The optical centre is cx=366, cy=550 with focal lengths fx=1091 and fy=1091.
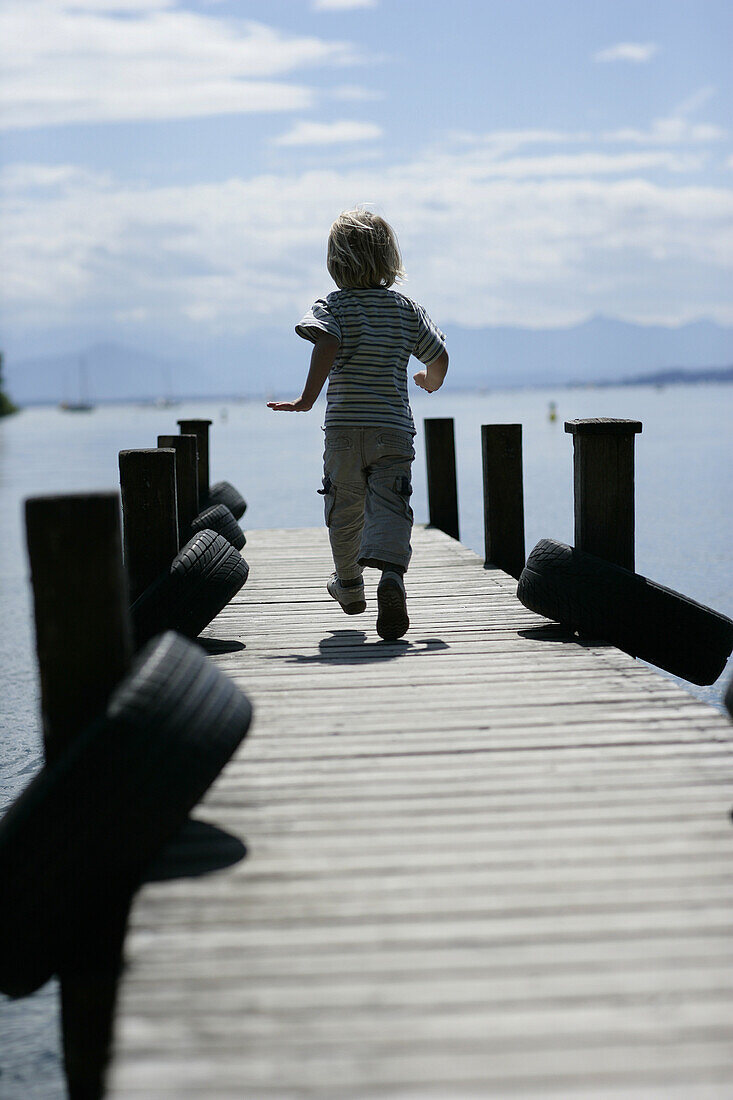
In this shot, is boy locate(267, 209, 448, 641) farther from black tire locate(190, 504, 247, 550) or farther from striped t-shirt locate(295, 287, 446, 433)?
black tire locate(190, 504, 247, 550)

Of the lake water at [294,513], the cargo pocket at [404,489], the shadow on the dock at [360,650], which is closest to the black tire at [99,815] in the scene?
the lake water at [294,513]

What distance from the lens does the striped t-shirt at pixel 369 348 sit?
5.38 meters

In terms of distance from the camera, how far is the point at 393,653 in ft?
17.2

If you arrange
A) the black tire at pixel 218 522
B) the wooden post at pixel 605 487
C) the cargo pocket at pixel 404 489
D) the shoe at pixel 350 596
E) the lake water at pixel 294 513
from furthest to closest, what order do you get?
the black tire at pixel 218 522 < the shoe at pixel 350 596 < the wooden post at pixel 605 487 < the cargo pocket at pixel 404 489 < the lake water at pixel 294 513

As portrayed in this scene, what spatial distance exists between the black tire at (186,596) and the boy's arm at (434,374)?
1.45 meters

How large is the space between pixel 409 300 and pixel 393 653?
1804 millimetres

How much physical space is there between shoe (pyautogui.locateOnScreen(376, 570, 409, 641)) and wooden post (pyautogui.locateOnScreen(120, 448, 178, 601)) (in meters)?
1.22

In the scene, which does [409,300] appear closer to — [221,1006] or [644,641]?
[644,641]

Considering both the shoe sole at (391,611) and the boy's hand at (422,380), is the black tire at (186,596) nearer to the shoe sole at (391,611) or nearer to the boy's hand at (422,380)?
the shoe sole at (391,611)

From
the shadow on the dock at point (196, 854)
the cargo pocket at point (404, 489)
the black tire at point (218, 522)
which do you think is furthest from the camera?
the black tire at point (218, 522)

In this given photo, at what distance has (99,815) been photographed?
2.89 m

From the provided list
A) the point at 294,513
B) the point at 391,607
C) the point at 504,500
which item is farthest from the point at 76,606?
the point at 294,513

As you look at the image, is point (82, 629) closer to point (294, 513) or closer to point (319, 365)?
point (319, 365)

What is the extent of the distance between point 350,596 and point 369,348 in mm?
1346
